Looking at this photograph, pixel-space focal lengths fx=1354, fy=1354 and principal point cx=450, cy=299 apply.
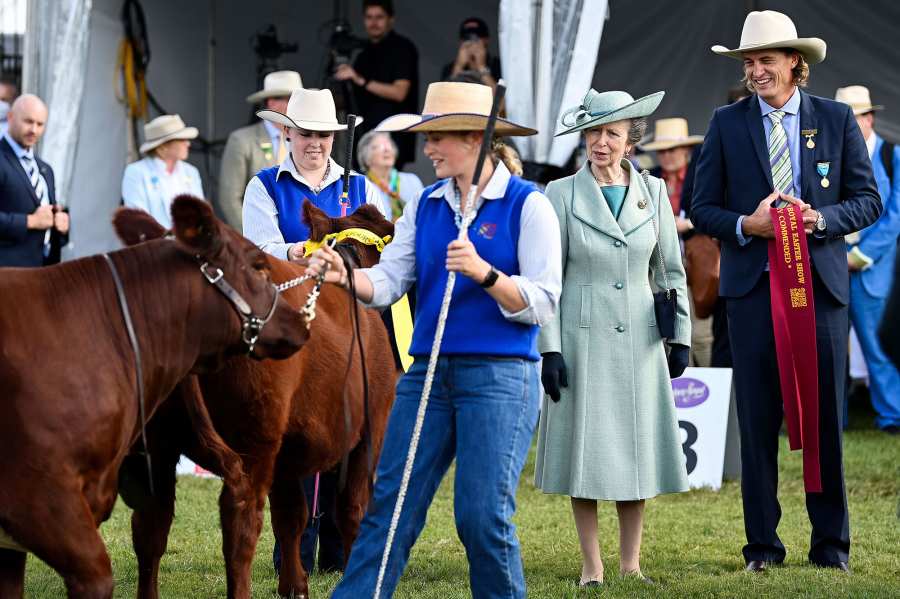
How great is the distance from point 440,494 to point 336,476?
2.37 m

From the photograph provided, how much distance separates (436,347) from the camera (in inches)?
175

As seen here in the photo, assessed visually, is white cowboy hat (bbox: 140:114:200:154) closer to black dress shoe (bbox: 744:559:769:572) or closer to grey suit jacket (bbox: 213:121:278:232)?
grey suit jacket (bbox: 213:121:278:232)

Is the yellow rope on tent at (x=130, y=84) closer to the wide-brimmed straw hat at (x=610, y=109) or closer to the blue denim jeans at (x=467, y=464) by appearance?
the wide-brimmed straw hat at (x=610, y=109)

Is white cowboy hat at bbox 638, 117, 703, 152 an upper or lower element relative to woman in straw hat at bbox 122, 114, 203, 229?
upper

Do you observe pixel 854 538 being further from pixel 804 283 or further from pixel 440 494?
pixel 440 494

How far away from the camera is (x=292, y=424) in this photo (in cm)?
572

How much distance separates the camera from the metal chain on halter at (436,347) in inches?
173

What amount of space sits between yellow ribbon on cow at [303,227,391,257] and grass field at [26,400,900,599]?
1602mm

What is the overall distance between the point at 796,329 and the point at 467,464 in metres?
2.50

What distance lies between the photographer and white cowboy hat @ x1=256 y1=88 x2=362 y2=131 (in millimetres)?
6535

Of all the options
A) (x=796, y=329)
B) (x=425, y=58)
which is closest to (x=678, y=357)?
(x=796, y=329)

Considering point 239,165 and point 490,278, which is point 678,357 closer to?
point 490,278

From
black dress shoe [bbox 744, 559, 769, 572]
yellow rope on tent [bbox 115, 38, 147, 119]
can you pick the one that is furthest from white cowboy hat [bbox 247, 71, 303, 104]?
black dress shoe [bbox 744, 559, 769, 572]

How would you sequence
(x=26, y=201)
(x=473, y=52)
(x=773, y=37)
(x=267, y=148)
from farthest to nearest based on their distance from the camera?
(x=473, y=52), (x=267, y=148), (x=26, y=201), (x=773, y=37)
